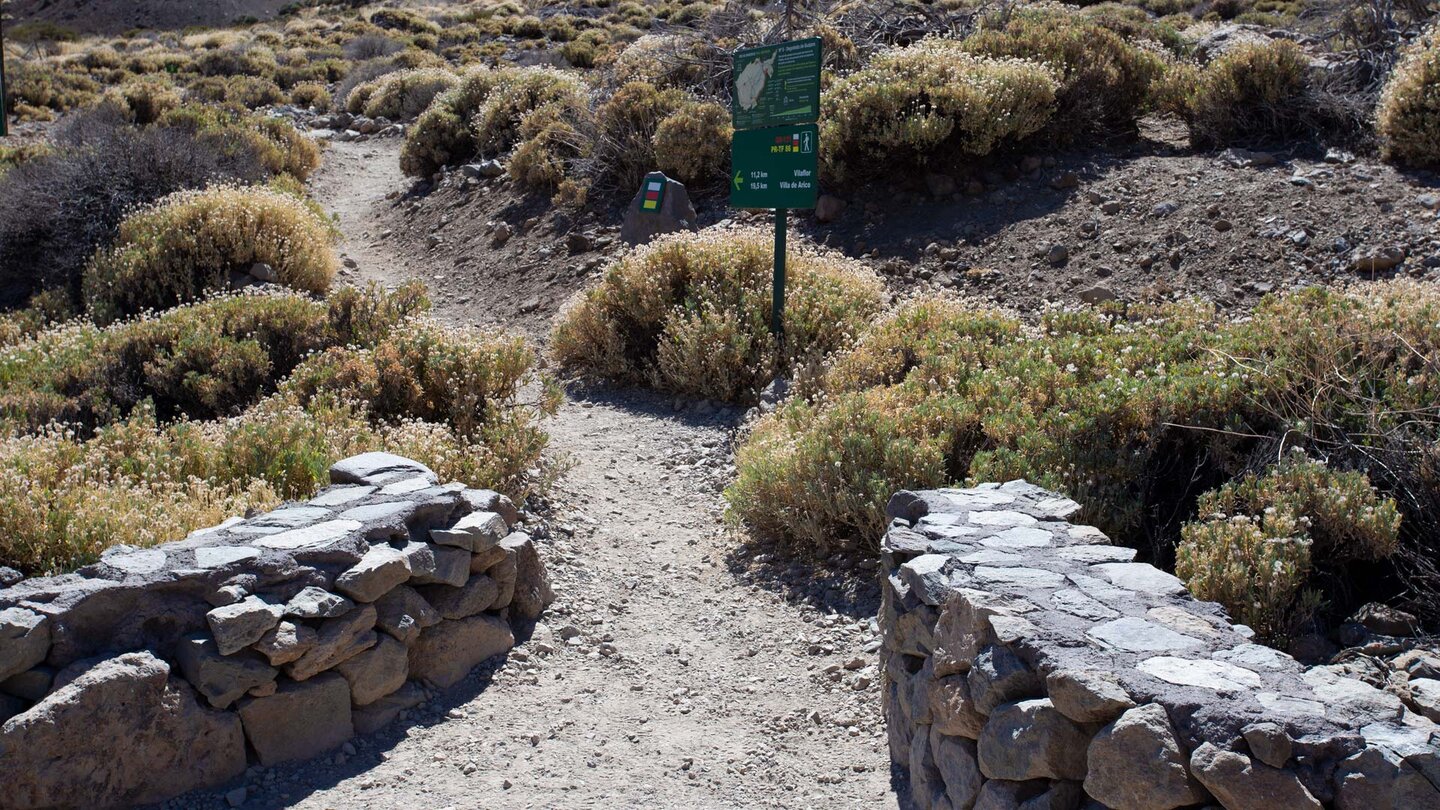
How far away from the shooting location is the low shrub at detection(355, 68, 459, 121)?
907 inches

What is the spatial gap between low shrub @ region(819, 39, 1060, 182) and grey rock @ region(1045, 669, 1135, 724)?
8.88 m

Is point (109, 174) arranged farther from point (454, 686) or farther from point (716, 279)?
point (454, 686)

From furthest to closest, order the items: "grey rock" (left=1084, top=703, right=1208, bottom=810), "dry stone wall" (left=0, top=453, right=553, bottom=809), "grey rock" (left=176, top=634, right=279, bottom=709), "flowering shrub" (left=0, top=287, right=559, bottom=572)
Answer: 1. "flowering shrub" (left=0, top=287, right=559, bottom=572)
2. "grey rock" (left=176, top=634, right=279, bottom=709)
3. "dry stone wall" (left=0, top=453, right=553, bottom=809)
4. "grey rock" (left=1084, top=703, right=1208, bottom=810)

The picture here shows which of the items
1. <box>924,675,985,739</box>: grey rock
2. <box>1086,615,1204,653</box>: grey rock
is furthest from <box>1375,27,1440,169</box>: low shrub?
<box>924,675,985,739</box>: grey rock

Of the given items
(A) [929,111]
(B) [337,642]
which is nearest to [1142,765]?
(B) [337,642]

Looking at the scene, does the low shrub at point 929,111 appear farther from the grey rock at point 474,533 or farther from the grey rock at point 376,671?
the grey rock at point 376,671

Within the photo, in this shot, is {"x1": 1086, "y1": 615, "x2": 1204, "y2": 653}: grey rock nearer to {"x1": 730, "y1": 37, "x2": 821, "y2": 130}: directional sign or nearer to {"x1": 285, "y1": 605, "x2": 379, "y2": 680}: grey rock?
{"x1": 285, "y1": 605, "x2": 379, "y2": 680}: grey rock

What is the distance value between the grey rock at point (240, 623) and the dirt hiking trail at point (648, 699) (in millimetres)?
520

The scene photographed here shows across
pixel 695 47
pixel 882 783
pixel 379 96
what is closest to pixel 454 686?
pixel 882 783

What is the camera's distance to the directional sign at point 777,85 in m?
8.20

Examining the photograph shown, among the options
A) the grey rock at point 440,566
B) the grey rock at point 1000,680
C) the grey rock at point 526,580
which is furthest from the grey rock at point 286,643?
the grey rock at point 1000,680

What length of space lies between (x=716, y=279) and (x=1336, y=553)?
5952 mm

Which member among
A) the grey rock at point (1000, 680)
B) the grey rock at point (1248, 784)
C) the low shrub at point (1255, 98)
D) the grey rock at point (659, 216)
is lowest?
the grey rock at point (1000, 680)

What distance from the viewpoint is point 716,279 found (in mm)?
9648
